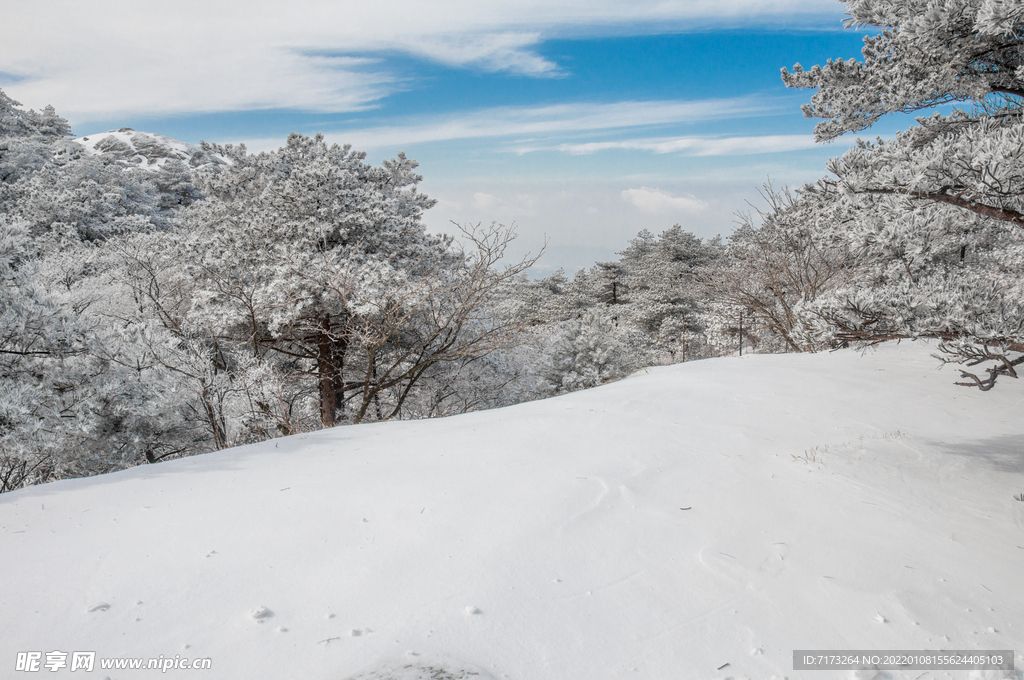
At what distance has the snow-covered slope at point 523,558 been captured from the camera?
1.94 meters

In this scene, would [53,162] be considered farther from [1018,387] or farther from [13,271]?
[1018,387]

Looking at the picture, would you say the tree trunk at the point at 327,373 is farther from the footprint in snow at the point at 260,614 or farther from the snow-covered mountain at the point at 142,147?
the snow-covered mountain at the point at 142,147

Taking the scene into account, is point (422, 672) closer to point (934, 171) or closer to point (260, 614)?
point (260, 614)

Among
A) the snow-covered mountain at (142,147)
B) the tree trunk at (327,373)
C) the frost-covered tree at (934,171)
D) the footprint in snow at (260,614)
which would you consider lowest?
the tree trunk at (327,373)

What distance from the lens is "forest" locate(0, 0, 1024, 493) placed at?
3646 millimetres

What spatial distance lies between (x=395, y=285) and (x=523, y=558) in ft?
25.4

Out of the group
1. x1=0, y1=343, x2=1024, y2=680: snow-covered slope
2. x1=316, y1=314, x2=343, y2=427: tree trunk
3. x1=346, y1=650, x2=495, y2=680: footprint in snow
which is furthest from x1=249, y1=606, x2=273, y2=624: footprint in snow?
x1=316, y1=314, x2=343, y2=427: tree trunk

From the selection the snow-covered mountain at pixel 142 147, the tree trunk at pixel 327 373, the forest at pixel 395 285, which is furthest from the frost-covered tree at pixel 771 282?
the snow-covered mountain at pixel 142 147

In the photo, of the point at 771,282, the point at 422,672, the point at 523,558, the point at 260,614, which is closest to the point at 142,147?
the point at 771,282

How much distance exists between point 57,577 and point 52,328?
197 inches

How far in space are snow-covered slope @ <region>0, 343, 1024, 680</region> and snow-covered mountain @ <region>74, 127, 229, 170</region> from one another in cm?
4229

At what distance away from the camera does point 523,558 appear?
2562 millimetres

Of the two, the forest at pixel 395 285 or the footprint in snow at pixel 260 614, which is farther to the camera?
the forest at pixel 395 285

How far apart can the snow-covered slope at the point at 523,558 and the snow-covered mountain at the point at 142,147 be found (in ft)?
139
